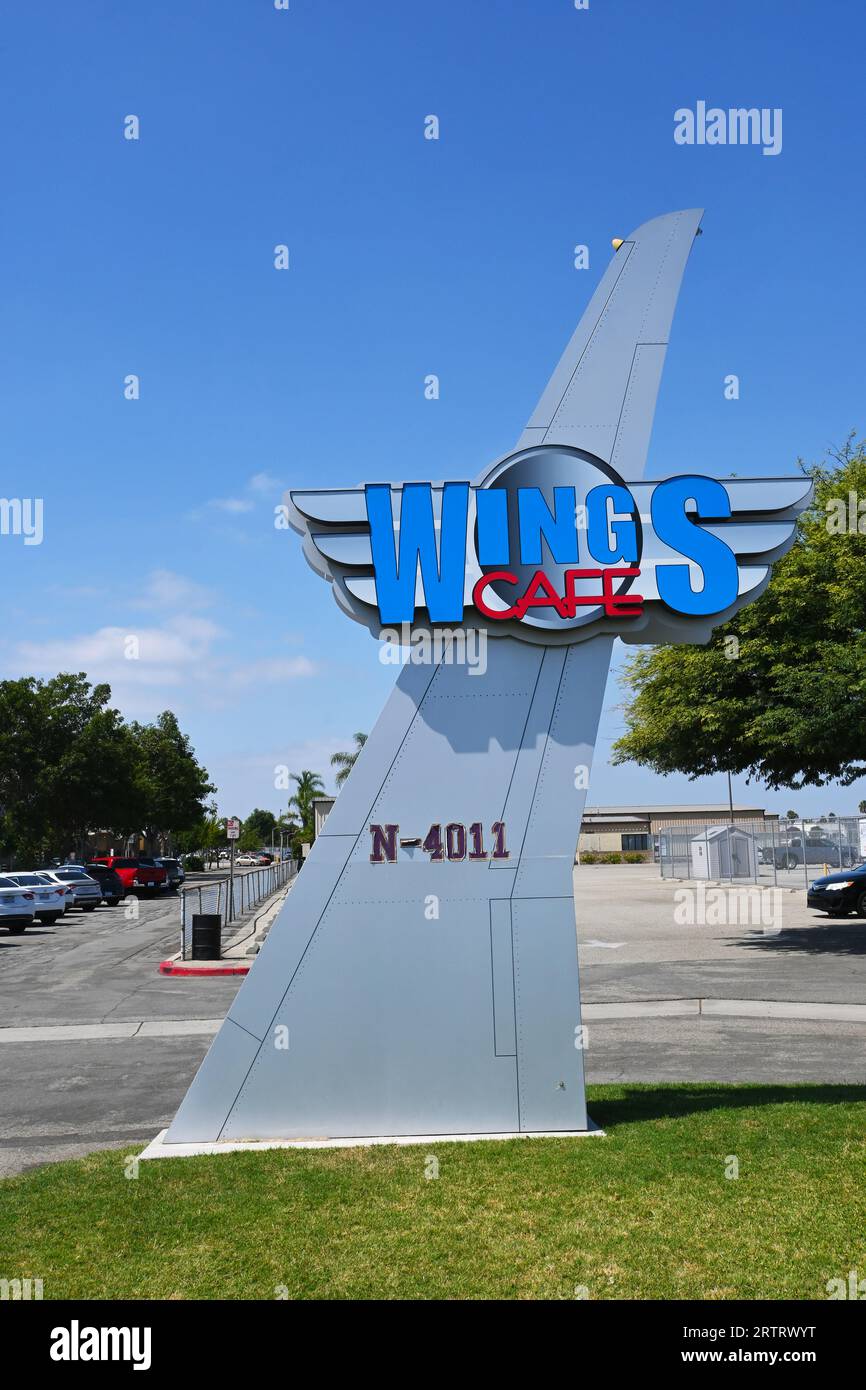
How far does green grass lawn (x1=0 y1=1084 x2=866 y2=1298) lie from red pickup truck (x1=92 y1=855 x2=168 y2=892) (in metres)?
39.5

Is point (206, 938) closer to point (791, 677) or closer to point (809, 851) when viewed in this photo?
point (791, 677)

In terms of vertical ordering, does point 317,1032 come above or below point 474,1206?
above

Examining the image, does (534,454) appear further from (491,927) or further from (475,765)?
(491,927)

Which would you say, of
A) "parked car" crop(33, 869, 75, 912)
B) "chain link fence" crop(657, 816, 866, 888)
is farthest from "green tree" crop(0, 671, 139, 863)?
"chain link fence" crop(657, 816, 866, 888)

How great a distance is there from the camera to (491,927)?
24.5 feet

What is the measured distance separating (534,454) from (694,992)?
10.5m

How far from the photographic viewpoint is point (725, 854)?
43344mm

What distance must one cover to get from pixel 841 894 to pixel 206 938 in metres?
16.1

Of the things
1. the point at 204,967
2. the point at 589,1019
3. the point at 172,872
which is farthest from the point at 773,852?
the point at 589,1019

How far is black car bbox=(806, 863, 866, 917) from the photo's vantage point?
88.7 feet
